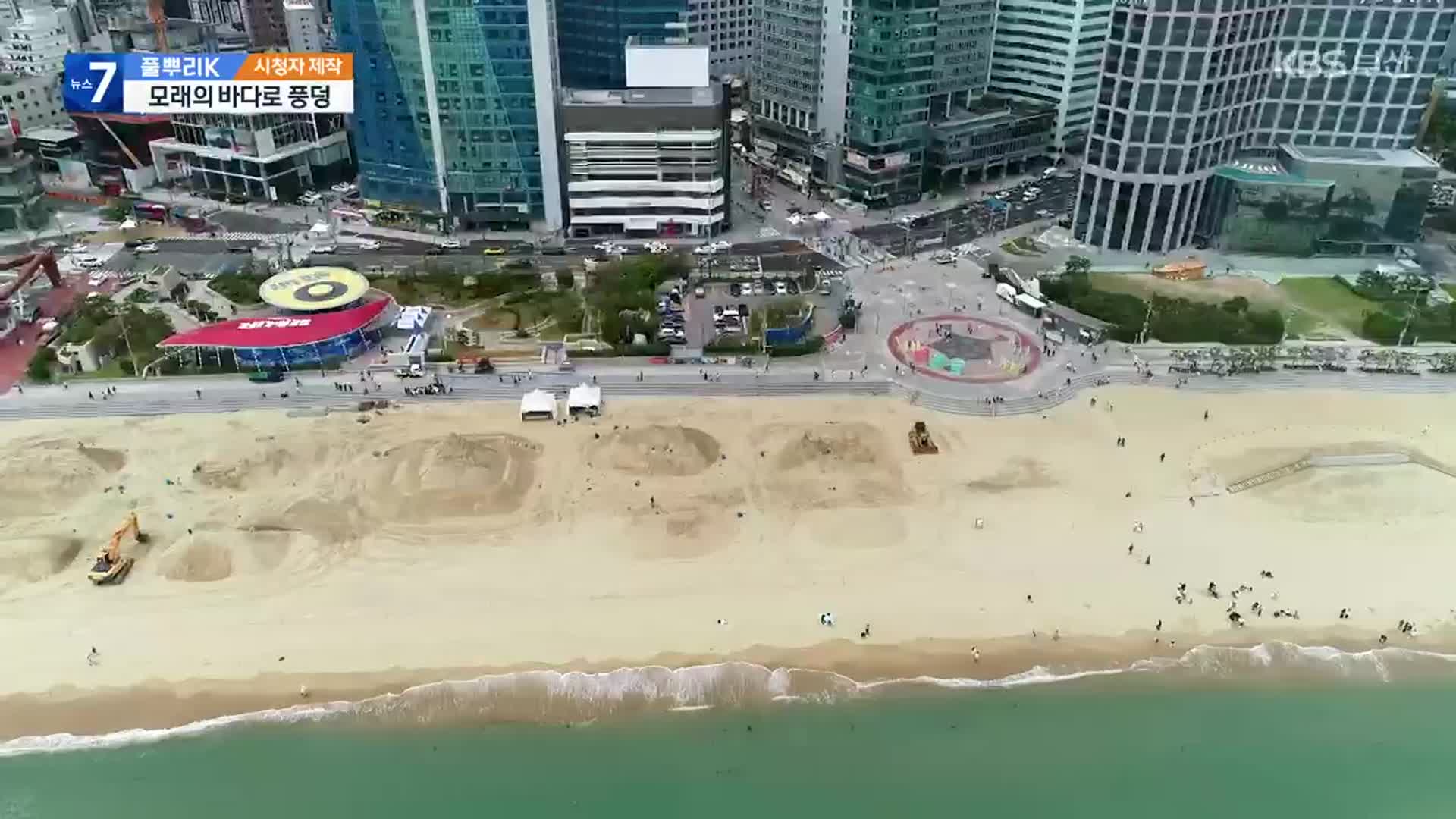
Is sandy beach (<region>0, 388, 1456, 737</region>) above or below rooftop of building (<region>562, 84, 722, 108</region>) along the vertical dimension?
below

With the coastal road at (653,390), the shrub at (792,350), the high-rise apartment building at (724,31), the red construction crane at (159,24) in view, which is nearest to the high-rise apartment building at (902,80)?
the high-rise apartment building at (724,31)

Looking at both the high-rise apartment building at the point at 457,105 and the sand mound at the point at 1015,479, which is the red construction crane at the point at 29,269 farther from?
the sand mound at the point at 1015,479

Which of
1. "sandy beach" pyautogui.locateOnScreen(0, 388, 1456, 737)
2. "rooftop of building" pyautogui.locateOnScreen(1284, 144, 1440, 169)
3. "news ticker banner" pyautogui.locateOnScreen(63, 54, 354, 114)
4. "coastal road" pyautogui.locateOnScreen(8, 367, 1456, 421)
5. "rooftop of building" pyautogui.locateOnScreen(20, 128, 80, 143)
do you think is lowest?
"sandy beach" pyautogui.locateOnScreen(0, 388, 1456, 737)

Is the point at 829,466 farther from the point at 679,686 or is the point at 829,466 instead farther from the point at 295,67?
the point at 295,67

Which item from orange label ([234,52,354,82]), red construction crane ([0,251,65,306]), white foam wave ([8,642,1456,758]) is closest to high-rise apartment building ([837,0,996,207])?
orange label ([234,52,354,82])

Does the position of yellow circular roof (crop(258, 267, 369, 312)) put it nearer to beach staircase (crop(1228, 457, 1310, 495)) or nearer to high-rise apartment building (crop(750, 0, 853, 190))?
high-rise apartment building (crop(750, 0, 853, 190))

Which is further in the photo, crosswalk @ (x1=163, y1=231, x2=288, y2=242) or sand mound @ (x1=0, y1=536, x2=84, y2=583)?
crosswalk @ (x1=163, y1=231, x2=288, y2=242)
